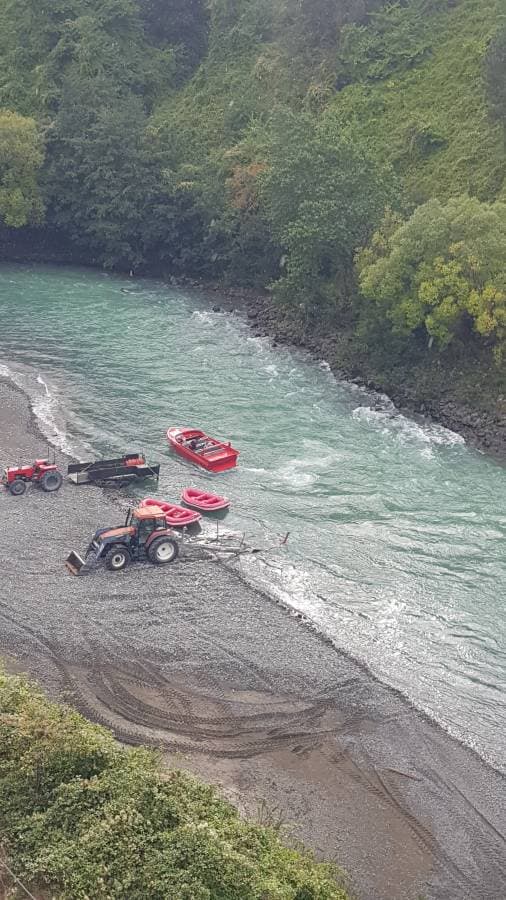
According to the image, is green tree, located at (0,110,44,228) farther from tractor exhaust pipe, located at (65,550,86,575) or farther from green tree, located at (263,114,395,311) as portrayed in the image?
tractor exhaust pipe, located at (65,550,86,575)

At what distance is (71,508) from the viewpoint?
1468 inches

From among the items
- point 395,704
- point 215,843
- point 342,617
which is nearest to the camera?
point 215,843

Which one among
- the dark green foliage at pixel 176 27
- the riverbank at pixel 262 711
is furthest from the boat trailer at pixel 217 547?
the dark green foliage at pixel 176 27

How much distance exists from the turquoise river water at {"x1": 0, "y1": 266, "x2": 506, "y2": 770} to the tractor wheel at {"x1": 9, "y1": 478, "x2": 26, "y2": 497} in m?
5.97

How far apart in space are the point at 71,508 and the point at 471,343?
26.0 m

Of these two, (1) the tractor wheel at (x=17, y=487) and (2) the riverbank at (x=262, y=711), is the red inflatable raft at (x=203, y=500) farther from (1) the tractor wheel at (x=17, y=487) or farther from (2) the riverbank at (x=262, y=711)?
(1) the tractor wheel at (x=17, y=487)

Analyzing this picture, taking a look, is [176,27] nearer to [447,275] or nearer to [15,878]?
[447,275]

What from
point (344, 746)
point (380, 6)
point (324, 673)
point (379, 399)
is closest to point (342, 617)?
point (324, 673)

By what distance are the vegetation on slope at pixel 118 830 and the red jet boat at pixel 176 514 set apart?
15.2 meters

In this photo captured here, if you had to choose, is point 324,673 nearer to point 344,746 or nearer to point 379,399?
point 344,746

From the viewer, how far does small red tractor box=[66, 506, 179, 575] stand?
3262 cm

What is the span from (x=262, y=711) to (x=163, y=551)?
9.13 meters

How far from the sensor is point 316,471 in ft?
139

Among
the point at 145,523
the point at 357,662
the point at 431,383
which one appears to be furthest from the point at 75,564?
the point at 431,383
